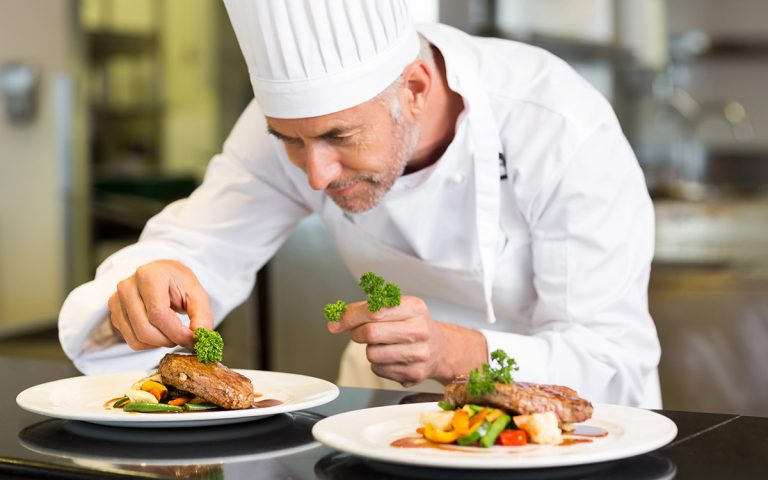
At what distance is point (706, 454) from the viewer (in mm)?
1039

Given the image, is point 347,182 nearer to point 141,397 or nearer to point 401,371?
point 401,371

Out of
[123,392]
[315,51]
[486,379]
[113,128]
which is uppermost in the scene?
[315,51]

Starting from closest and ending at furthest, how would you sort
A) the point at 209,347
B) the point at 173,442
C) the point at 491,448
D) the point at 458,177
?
the point at 491,448
the point at 173,442
the point at 209,347
the point at 458,177

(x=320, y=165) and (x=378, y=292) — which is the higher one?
(x=320, y=165)

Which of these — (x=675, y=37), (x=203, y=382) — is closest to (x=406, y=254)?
→ (x=203, y=382)

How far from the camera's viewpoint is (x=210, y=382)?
1207mm

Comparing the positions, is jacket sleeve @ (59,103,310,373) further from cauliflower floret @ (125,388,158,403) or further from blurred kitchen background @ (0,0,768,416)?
blurred kitchen background @ (0,0,768,416)

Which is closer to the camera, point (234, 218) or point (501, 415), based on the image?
point (501, 415)

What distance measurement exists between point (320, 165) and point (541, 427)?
2.31 feet

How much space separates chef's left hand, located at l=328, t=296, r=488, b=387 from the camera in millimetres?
1365

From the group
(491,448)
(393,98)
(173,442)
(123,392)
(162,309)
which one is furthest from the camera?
(393,98)

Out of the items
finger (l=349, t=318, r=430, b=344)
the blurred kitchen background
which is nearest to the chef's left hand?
finger (l=349, t=318, r=430, b=344)

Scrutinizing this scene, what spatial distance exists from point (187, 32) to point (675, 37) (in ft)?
9.45

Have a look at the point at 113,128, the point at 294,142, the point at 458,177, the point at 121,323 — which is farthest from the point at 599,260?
the point at 113,128
